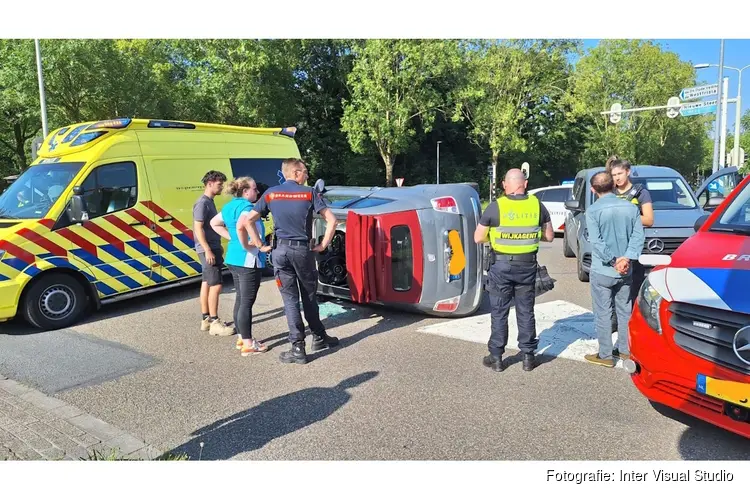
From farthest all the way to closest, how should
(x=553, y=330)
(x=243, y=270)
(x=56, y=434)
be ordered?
(x=553, y=330) < (x=243, y=270) < (x=56, y=434)

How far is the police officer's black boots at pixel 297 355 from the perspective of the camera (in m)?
5.09

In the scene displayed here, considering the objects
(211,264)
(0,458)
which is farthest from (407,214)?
(0,458)

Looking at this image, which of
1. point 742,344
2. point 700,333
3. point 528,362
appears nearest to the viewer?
point 742,344

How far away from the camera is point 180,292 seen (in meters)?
8.41

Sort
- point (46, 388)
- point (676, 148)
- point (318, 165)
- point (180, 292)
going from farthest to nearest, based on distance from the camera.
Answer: point (676, 148), point (318, 165), point (180, 292), point (46, 388)

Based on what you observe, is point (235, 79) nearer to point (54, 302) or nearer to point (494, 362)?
point (54, 302)

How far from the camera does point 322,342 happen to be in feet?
18.0

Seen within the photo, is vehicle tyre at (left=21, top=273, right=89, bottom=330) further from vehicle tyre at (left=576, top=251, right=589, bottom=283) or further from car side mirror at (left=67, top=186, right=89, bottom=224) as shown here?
vehicle tyre at (left=576, top=251, right=589, bottom=283)

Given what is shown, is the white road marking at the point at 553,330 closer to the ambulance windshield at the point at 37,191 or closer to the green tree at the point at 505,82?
the ambulance windshield at the point at 37,191

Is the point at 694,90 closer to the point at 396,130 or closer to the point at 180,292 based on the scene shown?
the point at 396,130

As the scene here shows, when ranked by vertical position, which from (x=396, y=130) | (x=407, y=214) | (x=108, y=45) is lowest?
(x=407, y=214)

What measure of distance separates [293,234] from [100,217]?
3.23m

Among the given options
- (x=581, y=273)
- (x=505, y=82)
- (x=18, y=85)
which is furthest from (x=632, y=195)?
(x=505, y=82)

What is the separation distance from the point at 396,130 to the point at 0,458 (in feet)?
88.0
